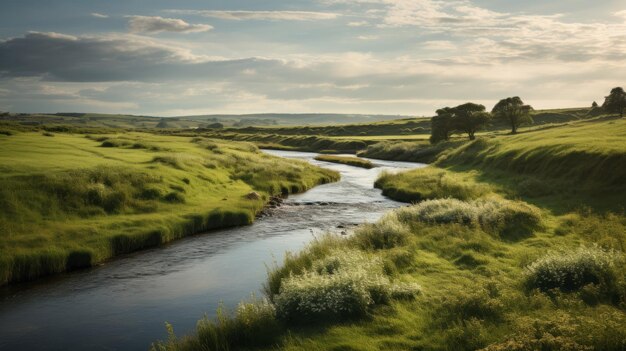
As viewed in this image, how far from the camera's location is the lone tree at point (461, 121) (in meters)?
93.6

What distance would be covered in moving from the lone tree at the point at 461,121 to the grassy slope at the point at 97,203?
55646 millimetres

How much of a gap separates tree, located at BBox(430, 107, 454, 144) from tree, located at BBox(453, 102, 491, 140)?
1235mm

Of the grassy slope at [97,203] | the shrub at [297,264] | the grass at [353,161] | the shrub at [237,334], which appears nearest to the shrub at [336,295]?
the shrub at [237,334]

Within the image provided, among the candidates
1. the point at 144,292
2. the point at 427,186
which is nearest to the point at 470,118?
the point at 427,186

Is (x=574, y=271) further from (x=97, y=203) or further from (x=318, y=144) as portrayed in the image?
(x=318, y=144)

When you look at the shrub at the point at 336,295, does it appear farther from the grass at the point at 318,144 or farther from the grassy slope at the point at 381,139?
the grass at the point at 318,144

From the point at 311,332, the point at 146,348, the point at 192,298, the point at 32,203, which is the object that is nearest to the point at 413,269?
the point at 311,332

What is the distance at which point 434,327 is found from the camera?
13734mm

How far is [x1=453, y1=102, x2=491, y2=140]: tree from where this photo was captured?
93.4m

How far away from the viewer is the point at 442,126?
9606 cm

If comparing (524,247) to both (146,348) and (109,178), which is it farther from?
(109,178)

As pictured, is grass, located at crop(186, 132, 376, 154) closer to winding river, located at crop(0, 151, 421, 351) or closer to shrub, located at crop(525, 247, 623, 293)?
winding river, located at crop(0, 151, 421, 351)

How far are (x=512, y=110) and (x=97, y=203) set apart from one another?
84.8 metres

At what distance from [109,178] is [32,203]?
6949 millimetres
